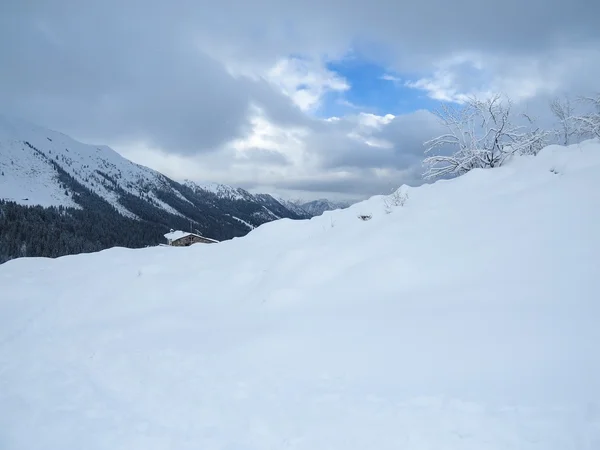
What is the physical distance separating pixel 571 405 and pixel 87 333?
9.30 meters

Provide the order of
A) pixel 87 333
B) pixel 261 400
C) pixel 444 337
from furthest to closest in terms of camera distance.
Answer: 1. pixel 87 333
2. pixel 444 337
3. pixel 261 400

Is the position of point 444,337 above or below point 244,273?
below

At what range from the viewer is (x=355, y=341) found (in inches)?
235

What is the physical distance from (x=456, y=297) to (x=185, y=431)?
5199 millimetres

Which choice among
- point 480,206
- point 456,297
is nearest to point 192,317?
point 456,297

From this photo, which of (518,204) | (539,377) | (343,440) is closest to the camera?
(343,440)

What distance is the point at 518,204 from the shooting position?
8711mm

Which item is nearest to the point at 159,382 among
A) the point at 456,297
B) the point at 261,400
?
the point at 261,400

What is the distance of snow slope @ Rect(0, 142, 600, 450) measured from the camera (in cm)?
414

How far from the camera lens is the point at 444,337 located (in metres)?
5.39

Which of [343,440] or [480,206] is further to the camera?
[480,206]

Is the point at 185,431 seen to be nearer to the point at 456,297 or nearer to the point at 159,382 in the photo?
the point at 159,382

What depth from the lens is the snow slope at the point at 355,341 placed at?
163 inches

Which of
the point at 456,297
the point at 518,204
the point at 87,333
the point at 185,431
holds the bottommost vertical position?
the point at 185,431
